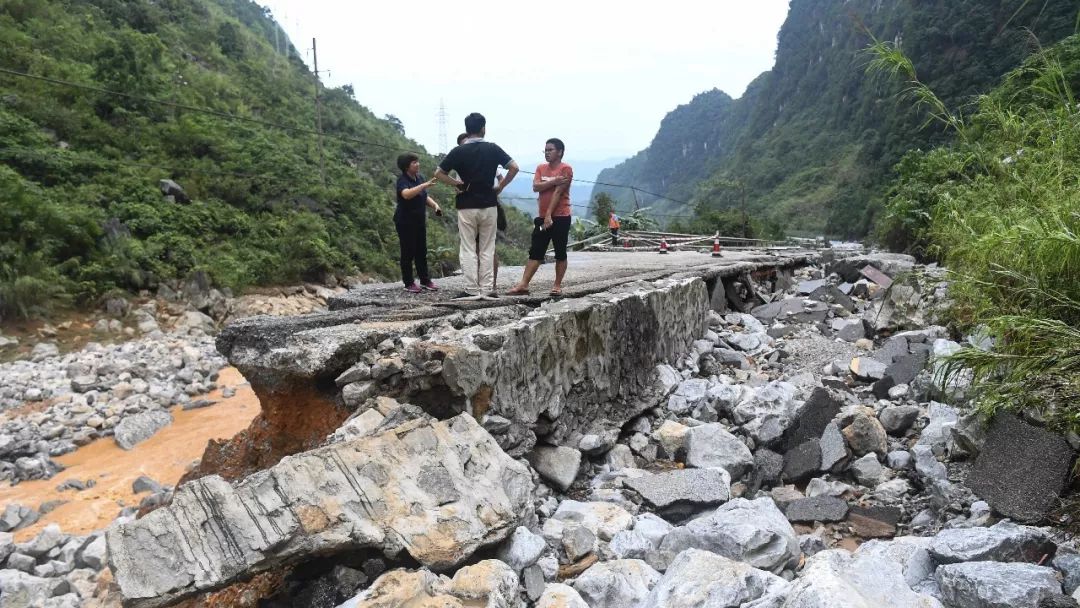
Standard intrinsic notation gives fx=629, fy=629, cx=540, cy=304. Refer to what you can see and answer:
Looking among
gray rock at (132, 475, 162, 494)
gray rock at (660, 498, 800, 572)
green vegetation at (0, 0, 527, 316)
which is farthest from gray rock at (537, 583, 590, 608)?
green vegetation at (0, 0, 527, 316)

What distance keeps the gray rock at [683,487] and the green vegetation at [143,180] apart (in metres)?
11.6

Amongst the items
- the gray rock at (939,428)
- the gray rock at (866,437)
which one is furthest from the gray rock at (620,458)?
the gray rock at (939,428)

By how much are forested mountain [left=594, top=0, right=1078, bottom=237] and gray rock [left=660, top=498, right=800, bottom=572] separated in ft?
7.71

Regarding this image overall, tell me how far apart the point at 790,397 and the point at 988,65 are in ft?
129

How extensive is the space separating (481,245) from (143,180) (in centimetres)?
1629

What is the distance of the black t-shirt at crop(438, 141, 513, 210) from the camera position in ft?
14.5

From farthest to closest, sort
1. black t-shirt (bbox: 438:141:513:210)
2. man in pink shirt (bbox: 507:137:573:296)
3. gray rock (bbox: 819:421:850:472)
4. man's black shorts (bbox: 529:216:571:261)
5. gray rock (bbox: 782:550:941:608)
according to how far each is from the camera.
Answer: man's black shorts (bbox: 529:216:571:261) → man in pink shirt (bbox: 507:137:573:296) → black t-shirt (bbox: 438:141:513:210) → gray rock (bbox: 819:421:850:472) → gray rock (bbox: 782:550:941:608)

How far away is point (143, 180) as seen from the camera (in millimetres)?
17047

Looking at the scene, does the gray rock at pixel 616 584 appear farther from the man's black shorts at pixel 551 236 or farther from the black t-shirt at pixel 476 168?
the black t-shirt at pixel 476 168

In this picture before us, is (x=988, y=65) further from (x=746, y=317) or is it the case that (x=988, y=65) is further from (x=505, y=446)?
(x=505, y=446)

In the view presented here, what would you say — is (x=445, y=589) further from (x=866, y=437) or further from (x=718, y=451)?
(x=866, y=437)

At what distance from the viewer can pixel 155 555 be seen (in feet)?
6.79

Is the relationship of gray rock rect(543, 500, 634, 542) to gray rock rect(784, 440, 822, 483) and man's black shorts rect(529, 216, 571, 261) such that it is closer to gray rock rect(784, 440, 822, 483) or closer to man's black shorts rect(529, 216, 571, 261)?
gray rock rect(784, 440, 822, 483)

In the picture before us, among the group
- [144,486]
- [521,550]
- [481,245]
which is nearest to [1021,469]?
[521,550]
